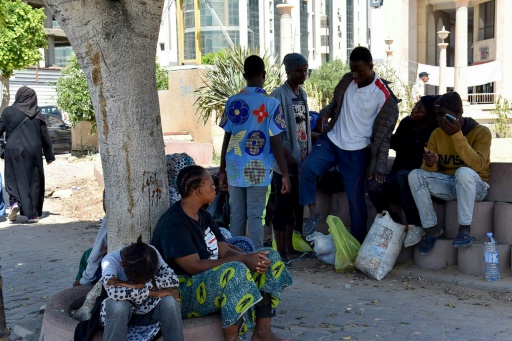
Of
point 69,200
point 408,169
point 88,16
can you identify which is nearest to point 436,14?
point 69,200

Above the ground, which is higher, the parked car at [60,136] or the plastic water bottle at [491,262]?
the parked car at [60,136]

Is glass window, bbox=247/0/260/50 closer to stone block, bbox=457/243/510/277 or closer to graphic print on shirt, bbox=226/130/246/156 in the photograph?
graphic print on shirt, bbox=226/130/246/156

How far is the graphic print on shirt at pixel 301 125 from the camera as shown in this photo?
6.56 m

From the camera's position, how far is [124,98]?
4.29 meters

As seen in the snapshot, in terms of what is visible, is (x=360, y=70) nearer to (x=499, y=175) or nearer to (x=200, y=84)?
(x=499, y=175)

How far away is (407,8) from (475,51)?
536 cm

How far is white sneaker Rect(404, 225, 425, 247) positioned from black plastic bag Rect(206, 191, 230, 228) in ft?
5.72

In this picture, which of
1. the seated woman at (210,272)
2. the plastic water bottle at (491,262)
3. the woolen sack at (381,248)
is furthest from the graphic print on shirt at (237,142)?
the plastic water bottle at (491,262)

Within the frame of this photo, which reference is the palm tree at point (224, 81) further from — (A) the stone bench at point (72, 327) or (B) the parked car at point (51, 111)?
(A) the stone bench at point (72, 327)

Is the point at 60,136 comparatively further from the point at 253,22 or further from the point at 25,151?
the point at 253,22

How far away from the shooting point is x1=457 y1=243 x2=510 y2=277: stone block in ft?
19.4

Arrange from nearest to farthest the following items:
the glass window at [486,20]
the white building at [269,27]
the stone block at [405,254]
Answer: the stone block at [405,254]
the glass window at [486,20]
the white building at [269,27]

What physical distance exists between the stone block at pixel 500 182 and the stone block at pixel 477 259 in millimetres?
481

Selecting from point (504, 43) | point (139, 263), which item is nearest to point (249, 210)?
point (139, 263)
